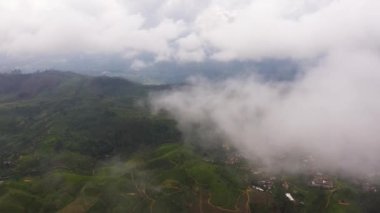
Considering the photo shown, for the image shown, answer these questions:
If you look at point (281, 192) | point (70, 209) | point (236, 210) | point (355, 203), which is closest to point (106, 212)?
point (70, 209)

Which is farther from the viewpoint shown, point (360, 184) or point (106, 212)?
point (360, 184)

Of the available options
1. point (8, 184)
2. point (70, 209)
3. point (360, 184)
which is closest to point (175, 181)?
point (70, 209)

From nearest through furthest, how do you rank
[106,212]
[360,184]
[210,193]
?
[106,212] → [210,193] → [360,184]

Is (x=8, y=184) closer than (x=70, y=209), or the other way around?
(x=70, y=209)

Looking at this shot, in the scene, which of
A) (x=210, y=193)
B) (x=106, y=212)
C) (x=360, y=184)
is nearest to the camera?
(x=106, y=212)

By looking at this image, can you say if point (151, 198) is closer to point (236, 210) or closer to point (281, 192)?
point (236, 210)

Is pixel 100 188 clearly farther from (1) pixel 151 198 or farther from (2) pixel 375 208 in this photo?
(2) pixel 375 208

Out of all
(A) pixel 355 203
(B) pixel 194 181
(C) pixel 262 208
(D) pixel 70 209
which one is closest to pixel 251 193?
(C) pixel 262 208
